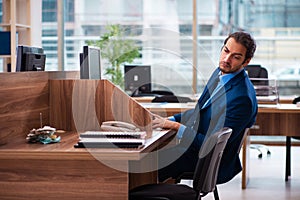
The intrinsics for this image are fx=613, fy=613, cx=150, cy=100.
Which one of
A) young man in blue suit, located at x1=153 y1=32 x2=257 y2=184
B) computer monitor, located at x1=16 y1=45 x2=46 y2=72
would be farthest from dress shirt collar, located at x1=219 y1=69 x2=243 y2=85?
computer monitor, located at x1=16 y1=45 x2=46 y2=72

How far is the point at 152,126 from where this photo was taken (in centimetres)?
340

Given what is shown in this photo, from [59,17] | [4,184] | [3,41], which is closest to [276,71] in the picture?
[59,17]

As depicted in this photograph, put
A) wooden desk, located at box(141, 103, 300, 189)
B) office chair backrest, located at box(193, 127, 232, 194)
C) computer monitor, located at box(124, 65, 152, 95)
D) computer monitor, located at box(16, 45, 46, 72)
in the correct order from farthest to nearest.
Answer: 1. computer monitor, located at box(124, 65, 152, 95)
2. wooden desk, located at box(141, 103, 300, 189)
3. computer monitor, located at box(16, 45, 46, 72)
4. office chair backrest, located at box(193, 127, 232, 194)

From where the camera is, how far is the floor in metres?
5.09

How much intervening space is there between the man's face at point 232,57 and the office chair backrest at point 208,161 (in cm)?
71

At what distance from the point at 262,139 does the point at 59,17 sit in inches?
131

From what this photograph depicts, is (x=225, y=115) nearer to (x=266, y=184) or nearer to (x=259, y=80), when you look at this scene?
(x=266, y=184)

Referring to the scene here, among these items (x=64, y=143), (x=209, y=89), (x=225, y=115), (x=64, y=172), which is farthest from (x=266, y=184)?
(x=64, y=172)

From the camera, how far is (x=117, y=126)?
3182 mm

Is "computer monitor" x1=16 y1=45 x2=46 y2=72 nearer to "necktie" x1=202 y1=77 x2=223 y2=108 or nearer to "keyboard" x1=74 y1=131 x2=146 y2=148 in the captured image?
"keyboard" x1=74 y1=131 x2=146 y2=148

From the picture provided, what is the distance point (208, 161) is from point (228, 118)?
0.53 metres

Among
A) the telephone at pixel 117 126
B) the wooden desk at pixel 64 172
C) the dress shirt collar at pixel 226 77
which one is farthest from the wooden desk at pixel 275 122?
the wooden desk at pixel 64 172

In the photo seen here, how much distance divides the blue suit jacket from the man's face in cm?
6

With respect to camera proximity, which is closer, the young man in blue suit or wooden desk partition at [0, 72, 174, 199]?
wooden desk partition at [0, 72, 174, 199]
